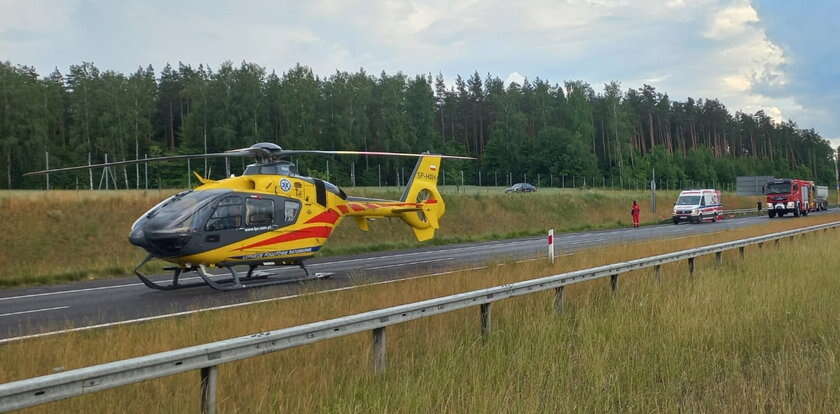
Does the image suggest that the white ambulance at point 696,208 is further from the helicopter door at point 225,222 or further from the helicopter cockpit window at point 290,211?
the helicopter door at point 225,222

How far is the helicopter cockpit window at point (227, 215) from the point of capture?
12634 millimetres

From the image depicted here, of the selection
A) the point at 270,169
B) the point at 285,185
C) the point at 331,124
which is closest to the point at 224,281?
the point at 285,185

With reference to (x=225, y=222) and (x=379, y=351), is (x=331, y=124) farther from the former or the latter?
(x=379, y=351)

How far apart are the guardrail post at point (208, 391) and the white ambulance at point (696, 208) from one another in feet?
137

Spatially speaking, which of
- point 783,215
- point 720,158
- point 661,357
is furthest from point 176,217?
point 720,158

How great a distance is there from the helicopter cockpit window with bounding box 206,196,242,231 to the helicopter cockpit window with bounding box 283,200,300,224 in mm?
1201

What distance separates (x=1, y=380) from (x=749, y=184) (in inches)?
2837

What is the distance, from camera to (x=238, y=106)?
66.6 m

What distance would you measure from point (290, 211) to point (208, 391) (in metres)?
10.2

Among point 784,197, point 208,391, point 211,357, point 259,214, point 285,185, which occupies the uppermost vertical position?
point 285,185

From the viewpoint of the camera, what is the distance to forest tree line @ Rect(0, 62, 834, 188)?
61969 mm

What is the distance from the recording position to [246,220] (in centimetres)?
1326

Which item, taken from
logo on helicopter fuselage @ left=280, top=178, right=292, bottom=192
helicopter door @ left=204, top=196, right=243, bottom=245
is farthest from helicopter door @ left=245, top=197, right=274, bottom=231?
logo on helicopter fuselage @ left=280, top=178, right=292, bottom=192

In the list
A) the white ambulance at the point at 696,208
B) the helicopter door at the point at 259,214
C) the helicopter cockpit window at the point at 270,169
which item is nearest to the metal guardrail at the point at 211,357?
the helicopter door at the point at 259,214
